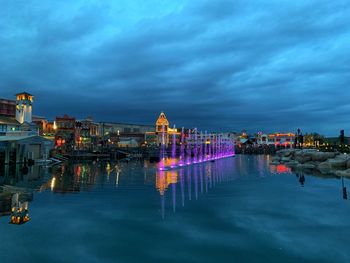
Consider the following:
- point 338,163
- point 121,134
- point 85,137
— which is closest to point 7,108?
point 85,137

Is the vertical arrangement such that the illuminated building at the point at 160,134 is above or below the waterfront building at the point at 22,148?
above

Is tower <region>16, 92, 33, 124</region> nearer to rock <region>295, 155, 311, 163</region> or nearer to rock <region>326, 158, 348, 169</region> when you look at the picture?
rock <region>295, 155, 311, 163</region>

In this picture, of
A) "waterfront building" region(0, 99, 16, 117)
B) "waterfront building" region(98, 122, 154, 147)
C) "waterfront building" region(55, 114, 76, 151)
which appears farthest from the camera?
"waterfront building" region(98, 122, 154, 147)

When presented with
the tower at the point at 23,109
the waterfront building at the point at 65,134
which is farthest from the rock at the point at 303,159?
the waterfront building at the point at 65,134

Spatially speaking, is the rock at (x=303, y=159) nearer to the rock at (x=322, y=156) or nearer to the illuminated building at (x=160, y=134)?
the rock at (x=322, y=156)

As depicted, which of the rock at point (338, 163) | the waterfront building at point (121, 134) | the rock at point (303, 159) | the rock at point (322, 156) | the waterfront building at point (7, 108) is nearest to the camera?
the rock at point (338, 163)

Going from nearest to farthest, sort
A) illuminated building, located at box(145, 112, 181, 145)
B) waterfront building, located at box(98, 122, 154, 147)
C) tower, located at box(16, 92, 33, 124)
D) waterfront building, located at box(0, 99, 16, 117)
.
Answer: tower, located at box(16, 92, 33, 124) < waterfront building, located at box(0, 99, 16, 117) < waterfront building, located at box(98, 122, 154, 147) < illuminated building, located at box(145, 112, 181, 145)

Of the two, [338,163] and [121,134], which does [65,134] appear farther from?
[338,163]

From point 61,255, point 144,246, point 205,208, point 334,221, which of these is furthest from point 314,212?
point 61,255

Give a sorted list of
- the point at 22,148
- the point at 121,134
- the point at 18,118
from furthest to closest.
→ the point at 121,134, the point at 18,118, the point at 22,148

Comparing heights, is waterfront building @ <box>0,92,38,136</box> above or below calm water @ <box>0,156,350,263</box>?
above

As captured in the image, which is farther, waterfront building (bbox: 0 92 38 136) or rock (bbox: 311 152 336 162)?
waterfront building (bbox: 0 92 38 136)

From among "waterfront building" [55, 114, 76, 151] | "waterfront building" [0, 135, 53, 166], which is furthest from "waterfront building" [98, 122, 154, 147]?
"waterfront building" [0, 135, 53, 166]

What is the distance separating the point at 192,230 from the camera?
13594 millimetres
